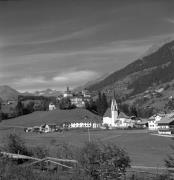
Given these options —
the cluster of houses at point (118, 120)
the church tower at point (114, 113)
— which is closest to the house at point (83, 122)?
the cluster of houses at point (118, 120)

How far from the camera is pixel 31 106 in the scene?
7392 inches

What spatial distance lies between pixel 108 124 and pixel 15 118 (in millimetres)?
33545

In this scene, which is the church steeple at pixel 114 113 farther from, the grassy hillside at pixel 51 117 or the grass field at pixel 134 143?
the grass field at pixel 134 143

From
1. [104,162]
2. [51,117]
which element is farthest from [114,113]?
[104,162]

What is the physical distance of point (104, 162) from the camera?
46.4 feet

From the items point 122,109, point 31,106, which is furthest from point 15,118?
point 122,109

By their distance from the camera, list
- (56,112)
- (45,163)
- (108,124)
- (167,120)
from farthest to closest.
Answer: (56,112), (108,124), (167,120), (45,163)

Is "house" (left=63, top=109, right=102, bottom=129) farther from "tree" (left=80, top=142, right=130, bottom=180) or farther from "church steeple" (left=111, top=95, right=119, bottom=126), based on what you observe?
"tree" (left=80, top=142, right=130, bottom=180)

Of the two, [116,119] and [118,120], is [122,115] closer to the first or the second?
[118,120]

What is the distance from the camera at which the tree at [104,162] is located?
14102 mm

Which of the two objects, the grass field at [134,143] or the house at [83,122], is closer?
the grass field at [134,143]

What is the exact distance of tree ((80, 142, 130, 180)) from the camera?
14102 millimetres

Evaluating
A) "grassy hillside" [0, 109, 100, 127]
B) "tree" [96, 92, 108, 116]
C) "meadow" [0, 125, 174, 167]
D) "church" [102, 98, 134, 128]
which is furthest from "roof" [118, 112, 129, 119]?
"meadow" [0, 125, 174, 167]

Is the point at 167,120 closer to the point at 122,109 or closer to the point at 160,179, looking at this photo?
the point at 122,109
